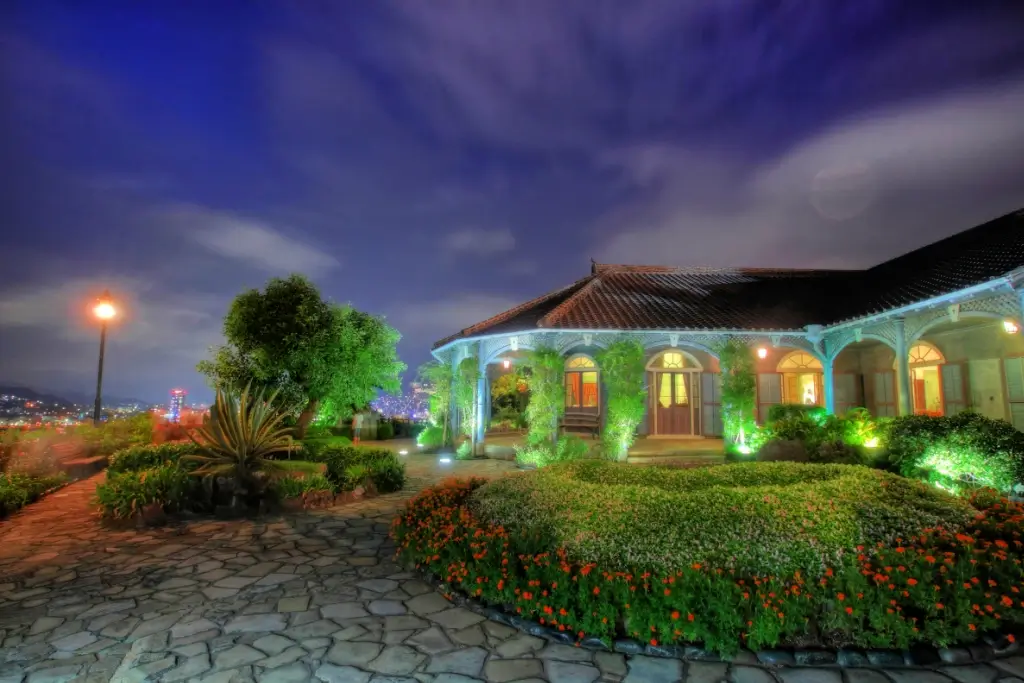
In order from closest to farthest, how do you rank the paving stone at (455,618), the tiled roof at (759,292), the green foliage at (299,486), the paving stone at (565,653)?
the paving stone at (565,653)
the paving stone at (455,618)
the green foliage at (299,486)
the tiled roof at (759,292)

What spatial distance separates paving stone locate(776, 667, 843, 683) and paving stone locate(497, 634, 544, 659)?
1.69 m

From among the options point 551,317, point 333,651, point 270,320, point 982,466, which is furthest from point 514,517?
point 270,320

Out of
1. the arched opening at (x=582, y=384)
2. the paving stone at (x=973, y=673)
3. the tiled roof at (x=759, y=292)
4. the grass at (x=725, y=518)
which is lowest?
the paving stone at (x=973, y=673)

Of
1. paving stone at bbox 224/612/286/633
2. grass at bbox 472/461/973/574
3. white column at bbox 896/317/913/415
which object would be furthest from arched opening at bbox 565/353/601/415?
paving stone at bbox 224/612/286/633

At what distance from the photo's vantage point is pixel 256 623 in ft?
14.9

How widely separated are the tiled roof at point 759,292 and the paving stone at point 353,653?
10.2 metres

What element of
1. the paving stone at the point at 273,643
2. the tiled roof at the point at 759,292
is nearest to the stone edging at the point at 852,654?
the paving stone at the point at 273,643

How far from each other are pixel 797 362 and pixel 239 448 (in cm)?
1601

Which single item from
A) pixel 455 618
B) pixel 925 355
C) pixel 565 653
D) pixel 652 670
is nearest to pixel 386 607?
pixel 455 618

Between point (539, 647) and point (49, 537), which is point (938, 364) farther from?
point (49, 537)

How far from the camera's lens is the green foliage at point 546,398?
13.7 metres

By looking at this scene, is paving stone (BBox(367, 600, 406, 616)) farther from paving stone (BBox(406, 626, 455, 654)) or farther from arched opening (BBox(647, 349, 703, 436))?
arched opening (BBox(647, 349, 703, 436))

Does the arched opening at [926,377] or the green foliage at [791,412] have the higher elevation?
the arched opening at [926,377]

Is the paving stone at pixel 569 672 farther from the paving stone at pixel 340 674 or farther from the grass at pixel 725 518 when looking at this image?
the paving stone at pixel 340 674
